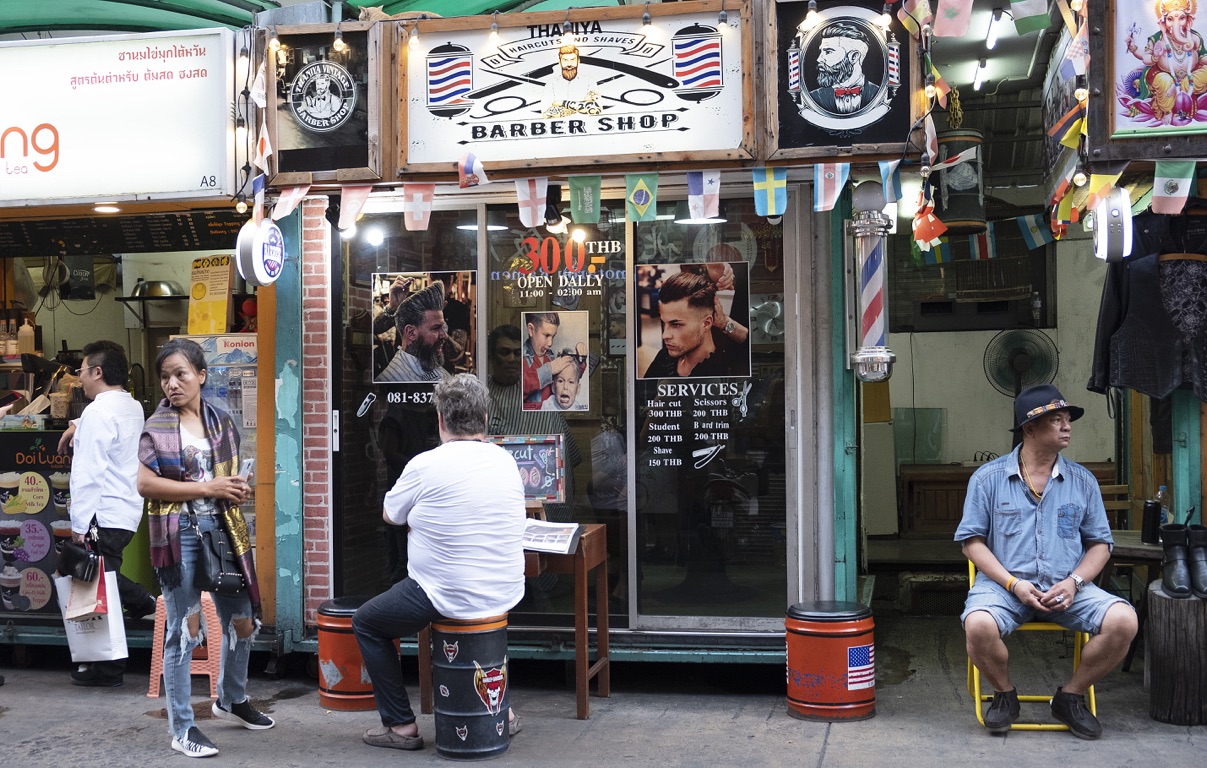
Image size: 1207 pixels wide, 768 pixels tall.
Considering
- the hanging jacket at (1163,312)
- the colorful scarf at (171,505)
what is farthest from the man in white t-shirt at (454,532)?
the hanging jacket at (1163,312)

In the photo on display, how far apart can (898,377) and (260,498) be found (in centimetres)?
813

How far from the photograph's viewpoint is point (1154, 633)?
573 cm

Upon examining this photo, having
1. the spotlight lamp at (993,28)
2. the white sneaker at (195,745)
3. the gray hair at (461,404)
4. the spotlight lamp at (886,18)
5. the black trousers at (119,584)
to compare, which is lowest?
the white sneaker at (195,745)

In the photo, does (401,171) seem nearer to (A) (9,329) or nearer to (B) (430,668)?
(B) (430,668)

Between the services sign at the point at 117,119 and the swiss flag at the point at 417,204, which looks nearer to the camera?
the swiss flag at the point at 417,204

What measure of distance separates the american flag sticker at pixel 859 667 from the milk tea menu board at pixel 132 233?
14.9 ft

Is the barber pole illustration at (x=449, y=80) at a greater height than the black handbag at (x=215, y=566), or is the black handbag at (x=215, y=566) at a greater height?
the barber pole illustration at (x=449, y=80)

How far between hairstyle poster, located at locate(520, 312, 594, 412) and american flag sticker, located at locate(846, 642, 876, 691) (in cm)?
206

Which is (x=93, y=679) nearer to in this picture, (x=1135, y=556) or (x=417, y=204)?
(x=417, y=204)

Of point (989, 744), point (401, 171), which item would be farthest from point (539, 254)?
point (989, 744)

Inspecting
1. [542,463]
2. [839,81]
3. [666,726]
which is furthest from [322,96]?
[666,726]

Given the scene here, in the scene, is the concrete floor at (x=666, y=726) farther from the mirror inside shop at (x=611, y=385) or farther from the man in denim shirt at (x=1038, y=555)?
the mirror inside shop at (x=611, y=385)

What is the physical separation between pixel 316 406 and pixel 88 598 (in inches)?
63.9

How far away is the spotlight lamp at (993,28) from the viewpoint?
297 inches
